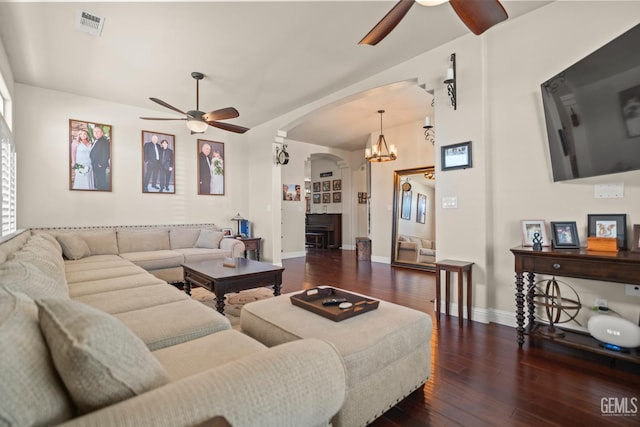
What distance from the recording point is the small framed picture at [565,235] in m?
2.39

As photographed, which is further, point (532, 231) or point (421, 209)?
point (421, 209)

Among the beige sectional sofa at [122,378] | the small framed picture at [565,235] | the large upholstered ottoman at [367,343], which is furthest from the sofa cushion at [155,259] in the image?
the small framed picture at [565,235]

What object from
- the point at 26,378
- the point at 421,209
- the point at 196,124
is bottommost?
the point at 26,378

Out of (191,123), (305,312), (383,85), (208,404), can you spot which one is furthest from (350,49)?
(208,404)

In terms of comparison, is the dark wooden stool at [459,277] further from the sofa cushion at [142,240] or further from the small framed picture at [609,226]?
the sofa cushion at [142,240]

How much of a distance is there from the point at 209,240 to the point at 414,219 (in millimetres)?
3859

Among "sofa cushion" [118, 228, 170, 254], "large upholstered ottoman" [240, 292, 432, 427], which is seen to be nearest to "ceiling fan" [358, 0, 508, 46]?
"large upholstered ottoman" [240, 292, 432, 427]

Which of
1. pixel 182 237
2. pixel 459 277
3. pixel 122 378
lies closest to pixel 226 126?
pixel 182 237

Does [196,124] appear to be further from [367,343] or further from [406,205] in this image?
[406,205]

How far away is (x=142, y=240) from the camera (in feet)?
15.5

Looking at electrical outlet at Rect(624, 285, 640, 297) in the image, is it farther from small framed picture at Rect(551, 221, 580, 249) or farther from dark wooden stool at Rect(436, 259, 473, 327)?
dark wooden stool at Rect(436, 259, 473, 327)

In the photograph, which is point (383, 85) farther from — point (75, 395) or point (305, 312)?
point (75, 395)

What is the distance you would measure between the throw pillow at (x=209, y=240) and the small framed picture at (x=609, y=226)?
4634 millimetres

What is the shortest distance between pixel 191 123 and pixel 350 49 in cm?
222
